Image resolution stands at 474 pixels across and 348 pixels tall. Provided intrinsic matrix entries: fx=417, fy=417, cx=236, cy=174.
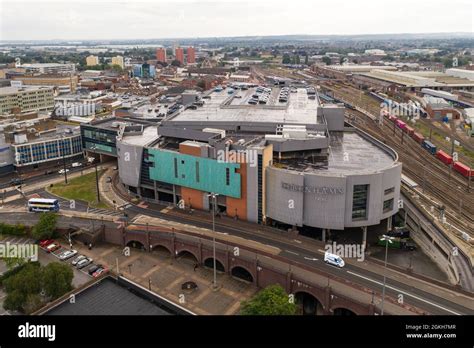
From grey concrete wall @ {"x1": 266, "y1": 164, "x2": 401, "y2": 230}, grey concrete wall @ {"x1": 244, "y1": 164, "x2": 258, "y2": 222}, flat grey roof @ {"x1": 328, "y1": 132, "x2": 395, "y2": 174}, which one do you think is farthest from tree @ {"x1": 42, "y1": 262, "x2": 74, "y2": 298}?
flat grey roof @ {"x1": 328, "y1": 132, "x2": 395, "y2": 174}

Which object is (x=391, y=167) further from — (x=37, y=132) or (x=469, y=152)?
(x=37, y=132)

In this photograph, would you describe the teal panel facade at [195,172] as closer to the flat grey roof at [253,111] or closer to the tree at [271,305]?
the flat grey roof at [253,111]

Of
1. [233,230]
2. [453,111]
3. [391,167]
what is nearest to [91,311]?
[233,230]

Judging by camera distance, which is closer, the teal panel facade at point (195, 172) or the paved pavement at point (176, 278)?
the paved pavement at point (176, 278)

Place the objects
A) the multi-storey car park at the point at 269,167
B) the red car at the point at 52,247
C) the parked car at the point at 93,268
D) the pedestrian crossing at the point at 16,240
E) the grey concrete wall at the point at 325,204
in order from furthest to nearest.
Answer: the pedestrian crossing at the point at 16,240 < the red car at the point at 52,247 < the multi-storey car park at the point at 269,167 < the grey concrete wall at the point at 325,204 < the parked car at the point at 93,268

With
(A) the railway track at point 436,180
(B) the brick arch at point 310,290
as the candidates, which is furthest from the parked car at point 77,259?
(A) the railway track at point 436,180

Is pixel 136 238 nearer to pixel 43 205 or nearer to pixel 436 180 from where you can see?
pixel 43 205

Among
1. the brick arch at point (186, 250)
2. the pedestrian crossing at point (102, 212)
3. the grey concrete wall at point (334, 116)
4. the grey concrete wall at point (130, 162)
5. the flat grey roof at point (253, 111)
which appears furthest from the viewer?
the grey concrete wall at point (334, 116)
